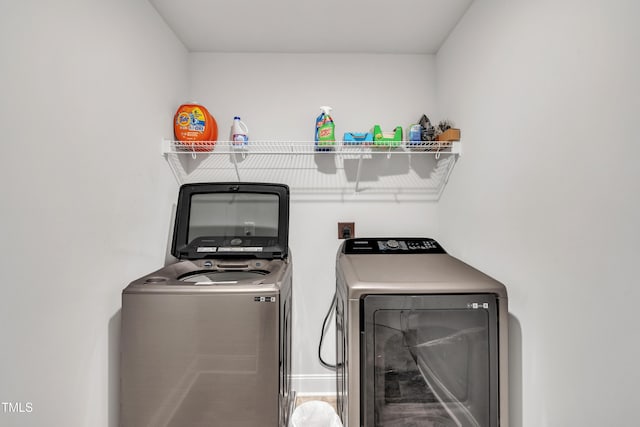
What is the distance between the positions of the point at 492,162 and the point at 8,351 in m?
1.91

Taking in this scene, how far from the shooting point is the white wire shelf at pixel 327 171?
2068 mm

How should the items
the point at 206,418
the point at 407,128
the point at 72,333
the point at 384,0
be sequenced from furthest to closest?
the point at 407,128
the point at 384,0
the point at 206,418
the point at 72,333

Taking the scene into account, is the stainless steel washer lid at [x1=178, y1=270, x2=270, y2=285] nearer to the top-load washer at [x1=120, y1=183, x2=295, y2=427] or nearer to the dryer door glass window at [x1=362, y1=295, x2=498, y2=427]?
the top-load washer at [x1=120, y1=183, x2=295, y2=427]

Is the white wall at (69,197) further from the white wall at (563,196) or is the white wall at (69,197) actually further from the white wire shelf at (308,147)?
the white wall at (563,196)

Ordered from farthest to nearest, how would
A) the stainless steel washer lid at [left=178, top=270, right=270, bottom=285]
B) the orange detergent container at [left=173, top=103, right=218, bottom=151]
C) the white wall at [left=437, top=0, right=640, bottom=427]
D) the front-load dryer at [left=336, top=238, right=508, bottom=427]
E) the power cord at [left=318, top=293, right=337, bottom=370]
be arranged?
the power cord at [left=318, top=293, right=337, bottom=370]
the orange detergent container at [left=173, top=103, right=218, bottom=151]
the stainless steel washer lid at [left=178, top=270, right=270, bottom=285]
the front-load dryer at [left=336, top=238, right=508, bottom=427]
the white wall at [left=437, top=0, right=640, bottom=427]

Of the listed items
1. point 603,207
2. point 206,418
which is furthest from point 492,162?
point 206,418

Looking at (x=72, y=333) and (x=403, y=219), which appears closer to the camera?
(x=72, y=333)

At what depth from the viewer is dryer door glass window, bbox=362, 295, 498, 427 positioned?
1176 mm

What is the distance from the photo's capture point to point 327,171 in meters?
2.09

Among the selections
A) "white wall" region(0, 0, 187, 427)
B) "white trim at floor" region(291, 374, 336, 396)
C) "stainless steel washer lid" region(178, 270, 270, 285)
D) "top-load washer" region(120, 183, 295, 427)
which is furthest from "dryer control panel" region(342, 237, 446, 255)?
"white wall" region(0, 0, 187, 427)

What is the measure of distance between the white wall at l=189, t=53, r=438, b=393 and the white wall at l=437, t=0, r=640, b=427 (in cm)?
61

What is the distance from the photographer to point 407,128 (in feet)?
6.79

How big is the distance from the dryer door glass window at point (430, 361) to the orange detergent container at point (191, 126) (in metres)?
1.38

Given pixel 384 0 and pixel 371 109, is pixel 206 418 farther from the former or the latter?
pixel 384 0
